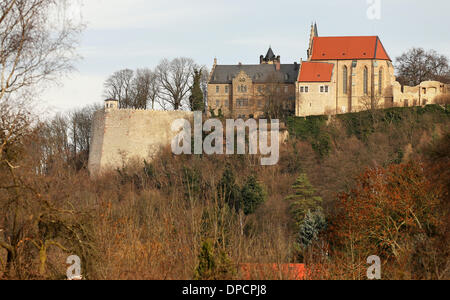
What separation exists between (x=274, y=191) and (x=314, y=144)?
669cm

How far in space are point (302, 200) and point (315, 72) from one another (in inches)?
749

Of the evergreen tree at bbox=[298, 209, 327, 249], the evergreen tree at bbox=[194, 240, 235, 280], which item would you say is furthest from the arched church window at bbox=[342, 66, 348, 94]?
the evergreen tree at bbox=[194, 240, 235, 280]

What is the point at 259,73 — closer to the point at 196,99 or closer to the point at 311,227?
the point at 196,99

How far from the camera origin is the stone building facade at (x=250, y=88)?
55.2 metres

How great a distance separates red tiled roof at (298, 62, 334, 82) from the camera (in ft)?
179

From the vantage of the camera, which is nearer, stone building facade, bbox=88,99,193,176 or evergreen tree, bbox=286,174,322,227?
evergreen tree, bbox=286,174,322,227

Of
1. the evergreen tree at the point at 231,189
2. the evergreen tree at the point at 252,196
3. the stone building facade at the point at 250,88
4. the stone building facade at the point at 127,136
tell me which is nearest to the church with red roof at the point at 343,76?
the stone building facade at the point at 250,88

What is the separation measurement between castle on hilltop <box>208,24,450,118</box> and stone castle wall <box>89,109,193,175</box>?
287 inches

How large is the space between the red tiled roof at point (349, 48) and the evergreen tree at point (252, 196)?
19.7 metres

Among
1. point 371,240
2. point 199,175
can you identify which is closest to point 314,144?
point 199,175

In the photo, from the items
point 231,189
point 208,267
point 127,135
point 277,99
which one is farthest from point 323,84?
point 208,267

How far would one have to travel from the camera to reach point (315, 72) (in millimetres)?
55375

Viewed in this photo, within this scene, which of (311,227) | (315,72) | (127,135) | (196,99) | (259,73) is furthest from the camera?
(259,73)

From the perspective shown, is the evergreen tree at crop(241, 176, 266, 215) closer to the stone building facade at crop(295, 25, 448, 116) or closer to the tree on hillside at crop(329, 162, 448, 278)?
the tree on hillside at crop(329, 162, 448, 278)
